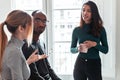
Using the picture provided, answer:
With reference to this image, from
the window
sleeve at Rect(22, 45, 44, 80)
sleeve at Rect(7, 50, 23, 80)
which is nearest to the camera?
sleeve at Rect(7, 50, 23, 80)

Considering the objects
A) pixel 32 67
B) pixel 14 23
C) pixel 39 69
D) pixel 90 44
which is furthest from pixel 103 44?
pixel 14 23

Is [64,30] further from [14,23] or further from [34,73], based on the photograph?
[14,23]

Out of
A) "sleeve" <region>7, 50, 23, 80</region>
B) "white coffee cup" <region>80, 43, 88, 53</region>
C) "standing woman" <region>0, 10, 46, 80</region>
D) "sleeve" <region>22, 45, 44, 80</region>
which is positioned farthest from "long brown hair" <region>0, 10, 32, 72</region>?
"white coffee cup" <region>80, 43, 88, 53</region>

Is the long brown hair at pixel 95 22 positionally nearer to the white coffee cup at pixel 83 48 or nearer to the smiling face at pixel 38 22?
the white coffee cup at pixel 83 48

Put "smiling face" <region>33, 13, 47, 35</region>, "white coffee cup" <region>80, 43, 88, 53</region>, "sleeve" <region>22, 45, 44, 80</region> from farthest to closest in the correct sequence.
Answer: "white coffee cup" <region>80, 43, 88, 53</region>, "smiling face" <region>33, 13, 47, 35</region>, "sleeve" <region>22, 45, 44, 80</region>

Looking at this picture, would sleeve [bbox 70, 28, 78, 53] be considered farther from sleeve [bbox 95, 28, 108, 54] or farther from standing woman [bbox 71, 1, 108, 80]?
sleeve [bbox 95, 28, 108, 54]

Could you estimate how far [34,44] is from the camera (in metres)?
2.07

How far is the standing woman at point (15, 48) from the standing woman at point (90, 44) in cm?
93

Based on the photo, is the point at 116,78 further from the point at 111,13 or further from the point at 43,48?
the point at 43,48

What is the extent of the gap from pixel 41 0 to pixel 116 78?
59.6 inches

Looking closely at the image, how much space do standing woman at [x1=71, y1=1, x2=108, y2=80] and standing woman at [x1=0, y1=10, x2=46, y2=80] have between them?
36.7 inches

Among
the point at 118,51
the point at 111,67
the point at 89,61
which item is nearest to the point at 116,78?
the point at 111,67

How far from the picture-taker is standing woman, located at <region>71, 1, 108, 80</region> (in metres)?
2.41

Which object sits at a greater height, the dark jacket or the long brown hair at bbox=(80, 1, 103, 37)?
the long brown hair at bbox=(80, 1, 103, 37)
